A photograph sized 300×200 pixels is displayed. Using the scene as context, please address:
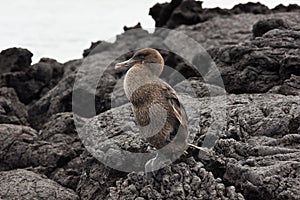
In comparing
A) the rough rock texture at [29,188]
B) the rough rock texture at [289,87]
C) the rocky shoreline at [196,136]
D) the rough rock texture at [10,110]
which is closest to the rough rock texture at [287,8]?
the rocky shoreline at [196,136]

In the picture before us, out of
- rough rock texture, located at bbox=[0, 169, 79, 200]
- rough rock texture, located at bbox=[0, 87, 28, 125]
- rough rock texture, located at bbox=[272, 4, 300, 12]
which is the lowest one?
rough rock texture, located at bbox=[0, 169, 79, 200]

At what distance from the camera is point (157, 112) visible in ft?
26.9

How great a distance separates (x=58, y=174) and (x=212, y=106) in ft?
11.5

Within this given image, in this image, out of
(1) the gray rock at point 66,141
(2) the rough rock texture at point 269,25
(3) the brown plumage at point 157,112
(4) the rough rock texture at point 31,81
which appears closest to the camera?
(3) the brown plumage at point 157,112

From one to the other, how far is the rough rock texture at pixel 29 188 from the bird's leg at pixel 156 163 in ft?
6.39

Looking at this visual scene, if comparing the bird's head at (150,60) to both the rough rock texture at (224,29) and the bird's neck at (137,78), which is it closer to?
the bird's neck at (137,78)

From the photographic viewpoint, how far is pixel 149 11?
1085 inches

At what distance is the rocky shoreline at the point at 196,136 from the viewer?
8.06 metres

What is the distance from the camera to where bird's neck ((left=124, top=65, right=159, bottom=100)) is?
841 centimetres

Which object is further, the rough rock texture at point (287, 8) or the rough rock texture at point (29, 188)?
the rough rock texture at point (287, 8)

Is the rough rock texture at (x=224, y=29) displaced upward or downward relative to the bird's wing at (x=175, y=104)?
upward

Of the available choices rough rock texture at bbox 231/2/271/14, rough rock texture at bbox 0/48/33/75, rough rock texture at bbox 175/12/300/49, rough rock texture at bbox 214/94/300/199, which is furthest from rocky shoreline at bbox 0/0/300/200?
rough rock texture at bbox 231/2/271/14

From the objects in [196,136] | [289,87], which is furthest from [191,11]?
[196,136]

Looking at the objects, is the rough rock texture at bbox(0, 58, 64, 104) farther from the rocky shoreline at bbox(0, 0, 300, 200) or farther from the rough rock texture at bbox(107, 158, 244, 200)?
the rough rock texture at bbox(107, 158, 244, 200)
